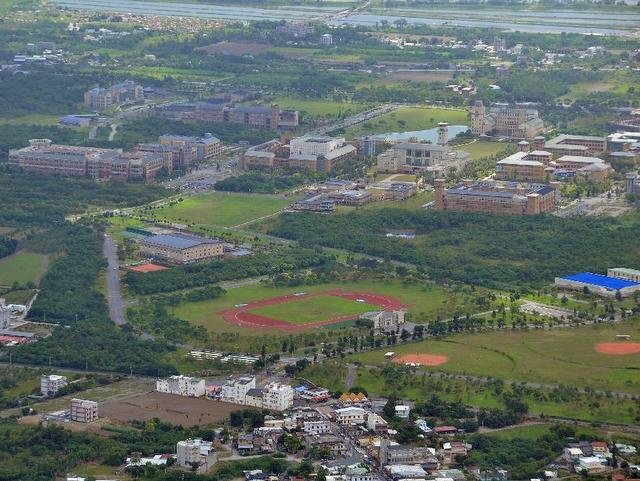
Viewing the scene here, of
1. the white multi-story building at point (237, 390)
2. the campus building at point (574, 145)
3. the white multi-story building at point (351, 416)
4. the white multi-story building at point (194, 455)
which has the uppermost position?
the white multi-story building at point (194, 455)

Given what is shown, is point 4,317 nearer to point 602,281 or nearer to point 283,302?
point 283,302

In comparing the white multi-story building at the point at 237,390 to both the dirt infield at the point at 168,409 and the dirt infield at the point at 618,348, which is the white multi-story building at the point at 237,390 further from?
the dirt infield at the point at 618,348

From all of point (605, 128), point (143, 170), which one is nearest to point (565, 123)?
point (605, 128)

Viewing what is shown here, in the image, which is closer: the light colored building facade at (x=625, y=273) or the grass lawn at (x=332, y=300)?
the grass lawn at (x=332, y=300)

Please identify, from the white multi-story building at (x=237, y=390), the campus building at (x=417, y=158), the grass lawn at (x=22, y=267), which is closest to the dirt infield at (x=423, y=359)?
the white multi-story building at (x=237, y=390)

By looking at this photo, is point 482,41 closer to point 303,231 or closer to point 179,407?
point 303,231

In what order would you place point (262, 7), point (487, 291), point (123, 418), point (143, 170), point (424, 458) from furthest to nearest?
point (262, 7)
point (143, 170)
point (487, 291)
point (123, 418)
point (424, 458)

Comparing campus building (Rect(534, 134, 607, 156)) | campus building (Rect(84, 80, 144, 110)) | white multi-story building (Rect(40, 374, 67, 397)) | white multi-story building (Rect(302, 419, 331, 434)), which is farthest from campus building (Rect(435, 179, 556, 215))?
campus building (Rect(84, 80, 144, 110))
